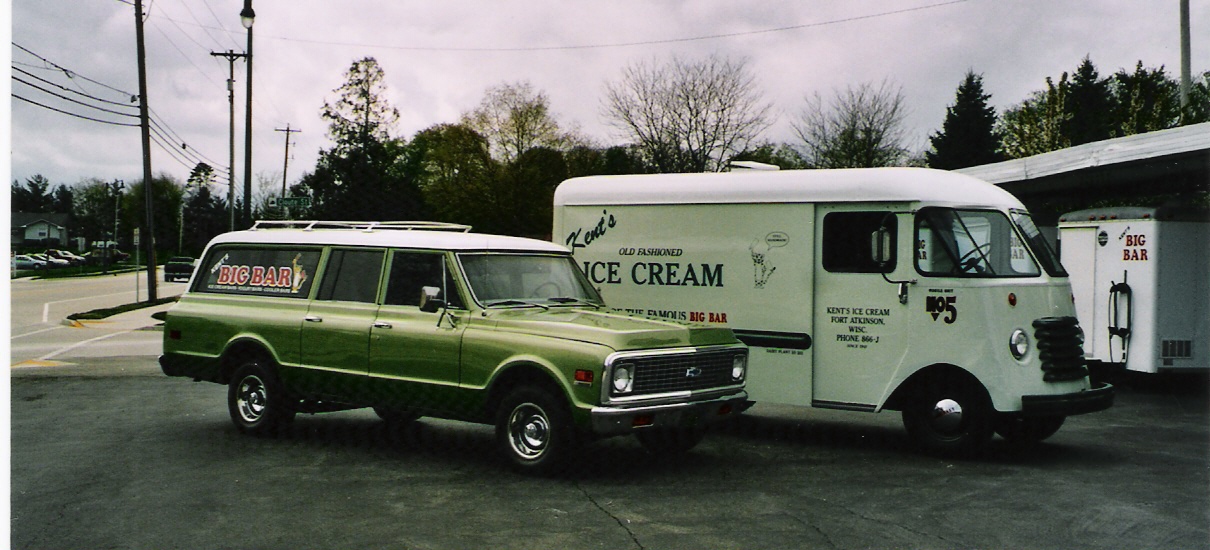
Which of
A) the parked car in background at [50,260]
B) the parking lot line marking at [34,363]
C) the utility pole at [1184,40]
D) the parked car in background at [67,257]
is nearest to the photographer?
the parking lot line marking at [34,363]

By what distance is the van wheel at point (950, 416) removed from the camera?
9.16 meters

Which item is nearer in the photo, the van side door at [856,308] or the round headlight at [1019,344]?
the round headlight at [1019,344]

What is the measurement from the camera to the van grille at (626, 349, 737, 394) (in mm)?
7953

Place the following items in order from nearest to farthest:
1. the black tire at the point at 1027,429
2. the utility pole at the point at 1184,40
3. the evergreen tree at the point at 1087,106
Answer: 1. the black tire at the point at 1027,429
2. the utility pole at the point at 1184,40
3. the evergreen tree at the point at 1087,106

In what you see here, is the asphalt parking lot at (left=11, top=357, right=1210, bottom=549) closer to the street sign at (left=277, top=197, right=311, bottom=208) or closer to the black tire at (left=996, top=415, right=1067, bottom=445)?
the black tire at (left=996, top=415, right=1067, bottom=445)

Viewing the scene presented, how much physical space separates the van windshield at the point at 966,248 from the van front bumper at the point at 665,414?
7.03 ft

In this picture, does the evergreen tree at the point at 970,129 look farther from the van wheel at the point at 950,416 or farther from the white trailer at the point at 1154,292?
the van wheel at the point at 950,416

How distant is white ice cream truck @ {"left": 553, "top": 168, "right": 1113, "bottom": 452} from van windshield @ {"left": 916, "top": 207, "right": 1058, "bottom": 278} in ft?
0.04

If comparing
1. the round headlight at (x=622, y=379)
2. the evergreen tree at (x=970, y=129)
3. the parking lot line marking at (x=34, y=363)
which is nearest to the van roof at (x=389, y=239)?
the round headlight at (x=622, y=379)

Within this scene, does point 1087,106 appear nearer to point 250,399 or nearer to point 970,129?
point 970,129

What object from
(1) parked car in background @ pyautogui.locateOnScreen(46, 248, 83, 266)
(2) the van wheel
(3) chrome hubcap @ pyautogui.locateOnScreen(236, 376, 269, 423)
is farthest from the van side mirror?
(1) parked car in background @ pyautogui.locateOnScreen(46, 248, 83, 266)

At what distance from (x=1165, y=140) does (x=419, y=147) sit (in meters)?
71.2

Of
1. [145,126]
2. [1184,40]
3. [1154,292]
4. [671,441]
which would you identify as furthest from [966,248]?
[145,126]

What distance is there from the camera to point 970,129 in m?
56.0
